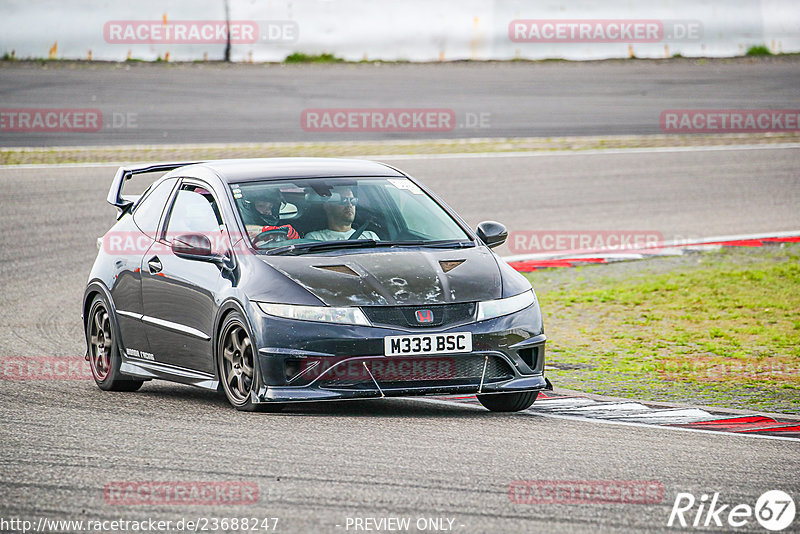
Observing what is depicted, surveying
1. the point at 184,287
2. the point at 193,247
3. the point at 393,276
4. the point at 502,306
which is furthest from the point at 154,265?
the point at 502,306

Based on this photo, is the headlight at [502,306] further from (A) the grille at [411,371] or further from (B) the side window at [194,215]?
(B) the side window at [194,215]

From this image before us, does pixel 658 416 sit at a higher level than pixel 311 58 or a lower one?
lower

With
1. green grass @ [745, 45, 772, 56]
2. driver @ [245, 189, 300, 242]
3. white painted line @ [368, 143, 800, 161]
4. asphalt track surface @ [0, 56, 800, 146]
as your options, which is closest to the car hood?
driver @ [245, 189, 300, 242]

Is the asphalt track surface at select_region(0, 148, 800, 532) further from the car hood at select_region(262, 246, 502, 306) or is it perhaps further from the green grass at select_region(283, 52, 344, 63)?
the green grass at select_region(283, 52, 344, 63)

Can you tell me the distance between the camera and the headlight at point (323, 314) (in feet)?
23.8

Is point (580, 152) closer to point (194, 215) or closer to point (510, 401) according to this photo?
point (194, 215)

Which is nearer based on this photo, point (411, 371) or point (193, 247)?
point (411, 371)

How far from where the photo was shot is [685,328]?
36.3 ft

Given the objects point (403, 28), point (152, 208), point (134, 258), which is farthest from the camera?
point (403, 28)

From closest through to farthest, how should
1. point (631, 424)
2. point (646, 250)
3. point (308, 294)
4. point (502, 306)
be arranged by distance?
point (308, 294) → point (631, 424) → point (502, 306) → point (646, 250)

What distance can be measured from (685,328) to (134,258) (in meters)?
4.84

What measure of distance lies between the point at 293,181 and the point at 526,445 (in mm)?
2670

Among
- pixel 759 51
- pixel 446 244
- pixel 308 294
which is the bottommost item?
pixel 308 294

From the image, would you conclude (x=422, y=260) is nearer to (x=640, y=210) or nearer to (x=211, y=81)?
(x=640, y=210)
